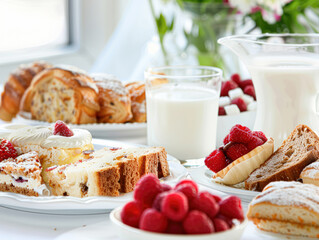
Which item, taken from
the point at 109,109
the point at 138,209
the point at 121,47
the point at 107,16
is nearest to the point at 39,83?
the point at 109,109

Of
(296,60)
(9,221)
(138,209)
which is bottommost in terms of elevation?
(9,221)

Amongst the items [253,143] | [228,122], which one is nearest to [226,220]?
[253,143]

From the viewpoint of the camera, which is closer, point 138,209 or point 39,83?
point 138,209

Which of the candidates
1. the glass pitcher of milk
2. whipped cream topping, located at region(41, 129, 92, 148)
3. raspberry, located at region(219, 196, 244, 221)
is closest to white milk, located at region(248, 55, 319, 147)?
the glass pitcher of milk

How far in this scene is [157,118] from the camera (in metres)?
1.37

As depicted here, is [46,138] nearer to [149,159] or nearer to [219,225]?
[149,159]

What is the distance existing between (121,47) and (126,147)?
210 cm

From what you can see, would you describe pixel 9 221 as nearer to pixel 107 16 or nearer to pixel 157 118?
pixel 157 118

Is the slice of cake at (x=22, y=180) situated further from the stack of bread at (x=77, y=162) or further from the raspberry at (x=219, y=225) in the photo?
the raspberry at (x=219, y=225)

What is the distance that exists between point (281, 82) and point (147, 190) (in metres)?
0.59

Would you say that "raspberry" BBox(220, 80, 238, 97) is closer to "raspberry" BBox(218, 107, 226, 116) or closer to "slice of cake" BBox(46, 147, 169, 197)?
"raspberry" BBox(218, 107, 226, 116)

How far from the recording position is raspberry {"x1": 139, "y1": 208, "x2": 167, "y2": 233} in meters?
0.73

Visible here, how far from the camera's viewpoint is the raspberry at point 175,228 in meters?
0.73

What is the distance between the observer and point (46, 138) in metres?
1.18
